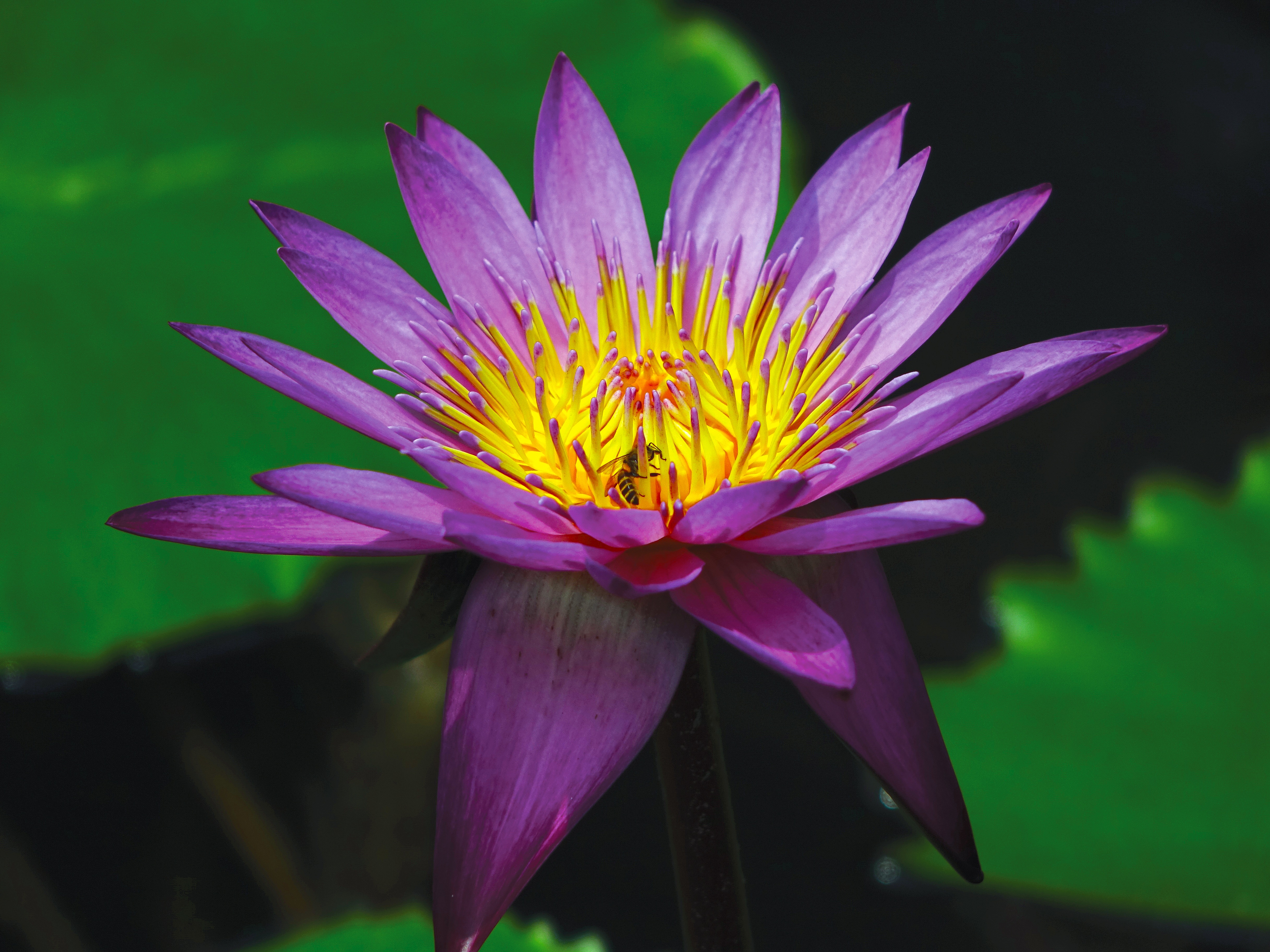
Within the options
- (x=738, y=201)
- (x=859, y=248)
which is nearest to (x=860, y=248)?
(x=859, y=248)

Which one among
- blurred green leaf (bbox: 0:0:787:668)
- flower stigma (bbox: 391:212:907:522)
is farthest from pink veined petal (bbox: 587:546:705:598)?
blurred green leaf (bbox: 0:0:787:668)

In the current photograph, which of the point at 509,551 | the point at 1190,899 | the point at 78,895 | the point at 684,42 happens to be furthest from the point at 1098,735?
the point at 78,895

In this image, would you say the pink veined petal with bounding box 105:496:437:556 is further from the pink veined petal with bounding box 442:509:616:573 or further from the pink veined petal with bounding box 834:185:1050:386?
the pink veined petal with bounding box 834:185:1050:386

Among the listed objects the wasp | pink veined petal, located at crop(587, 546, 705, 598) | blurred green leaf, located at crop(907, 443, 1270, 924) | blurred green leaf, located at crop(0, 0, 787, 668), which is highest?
blurred green leaf, located at crop(0, 0, 787, 668)

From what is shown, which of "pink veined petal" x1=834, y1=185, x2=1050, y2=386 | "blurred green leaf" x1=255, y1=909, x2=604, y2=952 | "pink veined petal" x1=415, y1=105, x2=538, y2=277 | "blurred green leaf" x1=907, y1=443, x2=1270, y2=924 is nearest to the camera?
"pink veined petal" x1=834, y1=185, x2=1050, y2=386

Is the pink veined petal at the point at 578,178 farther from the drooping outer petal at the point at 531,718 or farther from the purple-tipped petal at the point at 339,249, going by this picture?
the drooping outer petal at the point at 531,718

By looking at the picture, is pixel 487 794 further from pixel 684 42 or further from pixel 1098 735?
pixel 684 42
